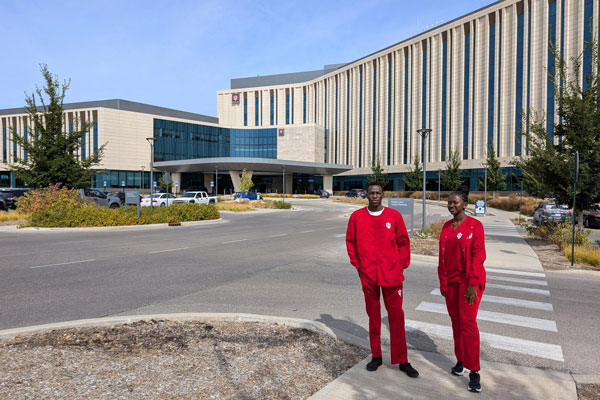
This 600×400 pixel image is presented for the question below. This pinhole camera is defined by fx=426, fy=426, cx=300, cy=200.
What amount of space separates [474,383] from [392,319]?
0.86 m

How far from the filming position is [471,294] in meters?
3.77

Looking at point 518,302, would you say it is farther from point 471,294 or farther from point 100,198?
point 100,198

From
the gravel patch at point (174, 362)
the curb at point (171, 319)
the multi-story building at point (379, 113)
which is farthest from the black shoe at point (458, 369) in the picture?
the multi-story building at point (379, 113)

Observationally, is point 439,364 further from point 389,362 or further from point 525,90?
point 525,90

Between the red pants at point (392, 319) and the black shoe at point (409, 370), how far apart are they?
43 millimetres

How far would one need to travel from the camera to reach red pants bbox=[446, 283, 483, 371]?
12.4ft

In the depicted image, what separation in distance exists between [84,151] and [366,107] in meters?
54.5

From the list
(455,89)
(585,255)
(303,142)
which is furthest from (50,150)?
(303,142)

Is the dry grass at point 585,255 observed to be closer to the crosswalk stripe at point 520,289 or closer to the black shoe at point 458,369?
the crosswalk stripe at point 520,289

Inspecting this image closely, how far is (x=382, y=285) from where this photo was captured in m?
3.96

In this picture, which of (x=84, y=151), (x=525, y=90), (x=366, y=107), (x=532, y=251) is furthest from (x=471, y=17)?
(x=84, y=151)

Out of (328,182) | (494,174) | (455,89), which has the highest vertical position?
(455,89)

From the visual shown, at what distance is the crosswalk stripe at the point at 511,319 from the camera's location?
227 inches

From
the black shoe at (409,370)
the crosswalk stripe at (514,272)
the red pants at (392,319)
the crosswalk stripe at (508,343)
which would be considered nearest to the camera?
the black shoe at (409,370)
